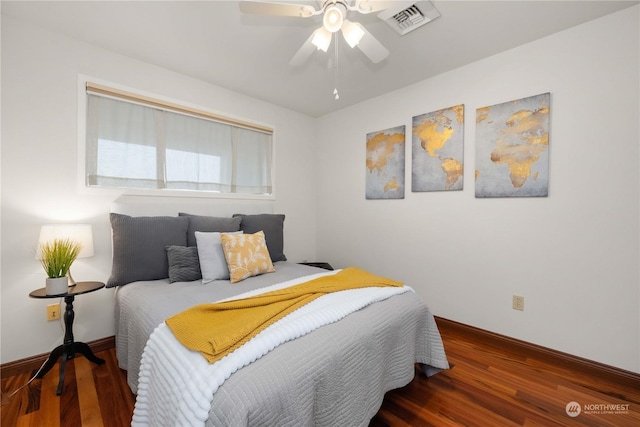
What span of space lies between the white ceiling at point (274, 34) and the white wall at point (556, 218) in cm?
16

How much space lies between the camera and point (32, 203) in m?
1.99

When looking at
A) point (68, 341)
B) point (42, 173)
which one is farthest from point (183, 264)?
point (42, 173)

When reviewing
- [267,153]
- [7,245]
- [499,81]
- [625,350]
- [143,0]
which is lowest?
[625,350]

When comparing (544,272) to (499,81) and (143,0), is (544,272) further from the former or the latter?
(143,0)

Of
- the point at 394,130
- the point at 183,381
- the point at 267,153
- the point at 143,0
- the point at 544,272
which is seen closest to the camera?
the point at 183,381

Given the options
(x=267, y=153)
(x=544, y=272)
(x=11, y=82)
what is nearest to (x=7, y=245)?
(x=11, y=82)

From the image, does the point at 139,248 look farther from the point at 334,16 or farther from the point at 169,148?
the point at 334,16

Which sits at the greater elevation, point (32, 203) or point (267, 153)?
point (267, 153)

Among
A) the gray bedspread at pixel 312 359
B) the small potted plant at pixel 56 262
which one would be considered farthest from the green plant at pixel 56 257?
the gray bedspread at pixel 312 359

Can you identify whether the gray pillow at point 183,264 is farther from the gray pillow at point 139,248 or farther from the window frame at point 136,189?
the window frame at point 136,189

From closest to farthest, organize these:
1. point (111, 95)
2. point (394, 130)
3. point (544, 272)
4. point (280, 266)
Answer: point (544, 272) → point (111, 95) → point (280, 266) → point (394, 130)

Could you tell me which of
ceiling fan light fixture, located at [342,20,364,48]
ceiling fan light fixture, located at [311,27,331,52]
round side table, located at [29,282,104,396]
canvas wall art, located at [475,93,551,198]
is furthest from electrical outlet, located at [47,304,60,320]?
canvas wall art, located at [475,93,551,198]

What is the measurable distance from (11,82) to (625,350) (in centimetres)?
455

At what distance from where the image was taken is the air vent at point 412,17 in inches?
69.1
